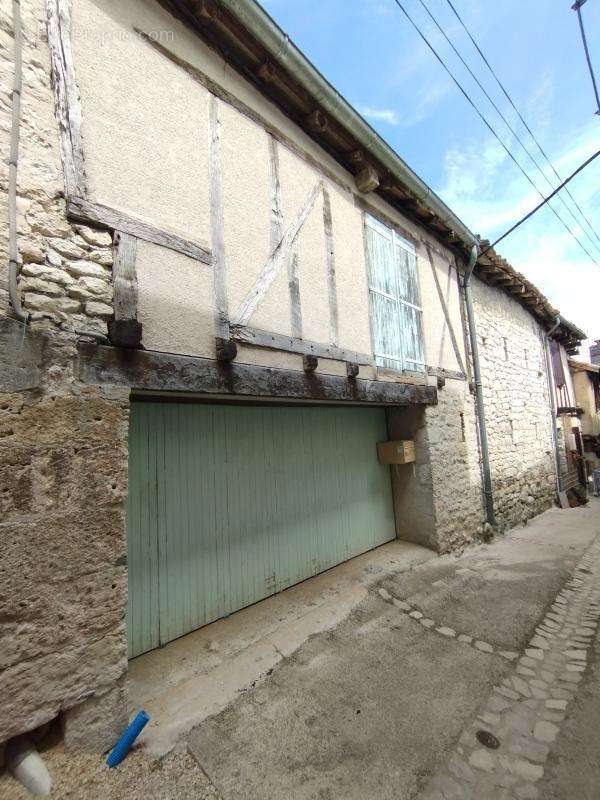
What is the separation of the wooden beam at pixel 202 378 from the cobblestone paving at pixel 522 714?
7.10 ft

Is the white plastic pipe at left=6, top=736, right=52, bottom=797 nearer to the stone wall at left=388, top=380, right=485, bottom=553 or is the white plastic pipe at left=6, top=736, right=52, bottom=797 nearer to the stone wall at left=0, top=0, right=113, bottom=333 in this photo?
the stone wall at left=0, top=0, right=113, bottom=333

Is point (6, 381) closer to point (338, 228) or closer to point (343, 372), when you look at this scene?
point (343, 372)

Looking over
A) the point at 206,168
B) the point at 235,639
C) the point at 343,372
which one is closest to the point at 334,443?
the point at 343,372

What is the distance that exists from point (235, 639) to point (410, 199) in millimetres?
5317

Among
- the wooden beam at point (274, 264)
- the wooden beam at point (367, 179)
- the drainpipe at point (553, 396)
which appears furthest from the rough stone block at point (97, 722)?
the drainpipe at point (553, 396)

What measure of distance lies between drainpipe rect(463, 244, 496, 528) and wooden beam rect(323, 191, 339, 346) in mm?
3155

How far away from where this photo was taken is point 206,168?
106 inches

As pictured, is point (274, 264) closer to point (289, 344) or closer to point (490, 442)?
point (289, 344)

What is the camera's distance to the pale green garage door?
8.76ft

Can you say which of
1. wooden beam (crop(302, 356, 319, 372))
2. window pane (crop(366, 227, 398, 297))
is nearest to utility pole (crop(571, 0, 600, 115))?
window pane (crop(366, 227, 398, 297))

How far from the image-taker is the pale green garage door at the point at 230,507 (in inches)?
105

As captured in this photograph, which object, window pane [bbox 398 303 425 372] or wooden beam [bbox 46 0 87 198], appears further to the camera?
window pane [bbox 398 303 425 372]

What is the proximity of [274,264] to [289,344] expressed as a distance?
0.72 meters

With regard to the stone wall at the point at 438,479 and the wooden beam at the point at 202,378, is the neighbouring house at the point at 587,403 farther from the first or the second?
the wooden beam at the point at 202,378
